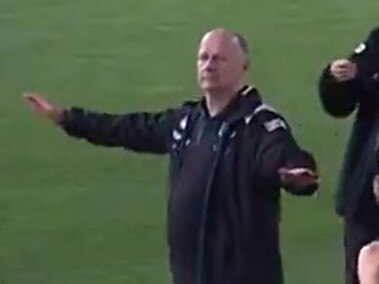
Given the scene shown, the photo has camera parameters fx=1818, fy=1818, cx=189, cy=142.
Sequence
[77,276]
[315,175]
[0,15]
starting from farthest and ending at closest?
1. [0,15]
2. [77,276]
3. [315,175]

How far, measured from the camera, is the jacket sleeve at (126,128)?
20.4 feet

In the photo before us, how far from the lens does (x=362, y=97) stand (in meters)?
6.36

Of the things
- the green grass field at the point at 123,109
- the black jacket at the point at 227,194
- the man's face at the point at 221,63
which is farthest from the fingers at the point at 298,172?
the green grass field at the point at 123,109

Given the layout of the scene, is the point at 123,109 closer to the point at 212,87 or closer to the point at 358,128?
the point at 358,128

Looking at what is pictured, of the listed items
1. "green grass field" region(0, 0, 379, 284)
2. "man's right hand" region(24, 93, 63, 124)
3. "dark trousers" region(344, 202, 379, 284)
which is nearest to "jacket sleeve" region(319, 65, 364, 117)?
"dark trousers" region(344, 202, 379, 284)

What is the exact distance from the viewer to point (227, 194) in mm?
5934

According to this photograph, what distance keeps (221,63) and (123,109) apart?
3.90 meters

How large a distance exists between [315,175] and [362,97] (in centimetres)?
74

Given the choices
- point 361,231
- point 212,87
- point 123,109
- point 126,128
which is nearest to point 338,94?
point 361,231

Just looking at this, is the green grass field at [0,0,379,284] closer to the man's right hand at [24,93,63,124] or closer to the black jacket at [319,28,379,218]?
the black jacket at [319,28,379,218]

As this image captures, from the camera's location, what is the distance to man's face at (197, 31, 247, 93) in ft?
19.5

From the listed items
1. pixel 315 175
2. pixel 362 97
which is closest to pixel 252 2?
pixel 362 97

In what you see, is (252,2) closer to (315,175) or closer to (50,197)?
(50,197)

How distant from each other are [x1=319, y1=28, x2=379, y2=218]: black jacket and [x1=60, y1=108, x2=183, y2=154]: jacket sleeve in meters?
0.59
